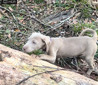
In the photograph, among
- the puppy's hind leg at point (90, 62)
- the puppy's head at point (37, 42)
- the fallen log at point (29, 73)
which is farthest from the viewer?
the puppy's hind leg at point (90, 62)

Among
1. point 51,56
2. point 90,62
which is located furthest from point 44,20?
point 51,56

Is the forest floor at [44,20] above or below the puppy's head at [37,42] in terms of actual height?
above

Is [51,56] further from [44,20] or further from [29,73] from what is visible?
[44,20]

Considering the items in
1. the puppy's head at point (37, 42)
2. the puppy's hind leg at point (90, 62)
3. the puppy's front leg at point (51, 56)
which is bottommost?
the puppy's hind leg at point (90, 62)

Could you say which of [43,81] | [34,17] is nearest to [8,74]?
[43,81]

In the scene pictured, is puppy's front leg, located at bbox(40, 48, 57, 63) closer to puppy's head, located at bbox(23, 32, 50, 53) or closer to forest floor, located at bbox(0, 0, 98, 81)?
puppy's head, located at bbox(23, 32, 50, 53)

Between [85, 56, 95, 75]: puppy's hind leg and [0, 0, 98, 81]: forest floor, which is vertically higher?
[0, 0, 98, 81]: forest floor

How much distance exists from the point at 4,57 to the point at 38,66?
2.09 ft

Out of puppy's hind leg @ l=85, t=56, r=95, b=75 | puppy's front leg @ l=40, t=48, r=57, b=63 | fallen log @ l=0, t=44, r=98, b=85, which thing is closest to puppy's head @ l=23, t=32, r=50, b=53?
puppy's front leg @ l=40, t=48, r=57, b=63

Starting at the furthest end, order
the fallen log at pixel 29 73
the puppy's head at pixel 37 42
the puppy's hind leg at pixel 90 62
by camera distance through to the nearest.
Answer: the puppy's hind leg at pixel 90 62, the puppy's head at pixel 37 42, the fallen log at pixel 29 73

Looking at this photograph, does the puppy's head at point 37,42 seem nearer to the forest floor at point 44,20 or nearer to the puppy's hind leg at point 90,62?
the forest floor at point 44,20

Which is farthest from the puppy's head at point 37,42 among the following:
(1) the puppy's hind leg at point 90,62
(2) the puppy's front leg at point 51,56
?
(1) the puppy's hind leg at point 90,62

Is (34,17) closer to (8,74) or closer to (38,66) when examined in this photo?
(38,66)

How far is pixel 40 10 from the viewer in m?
8.80
